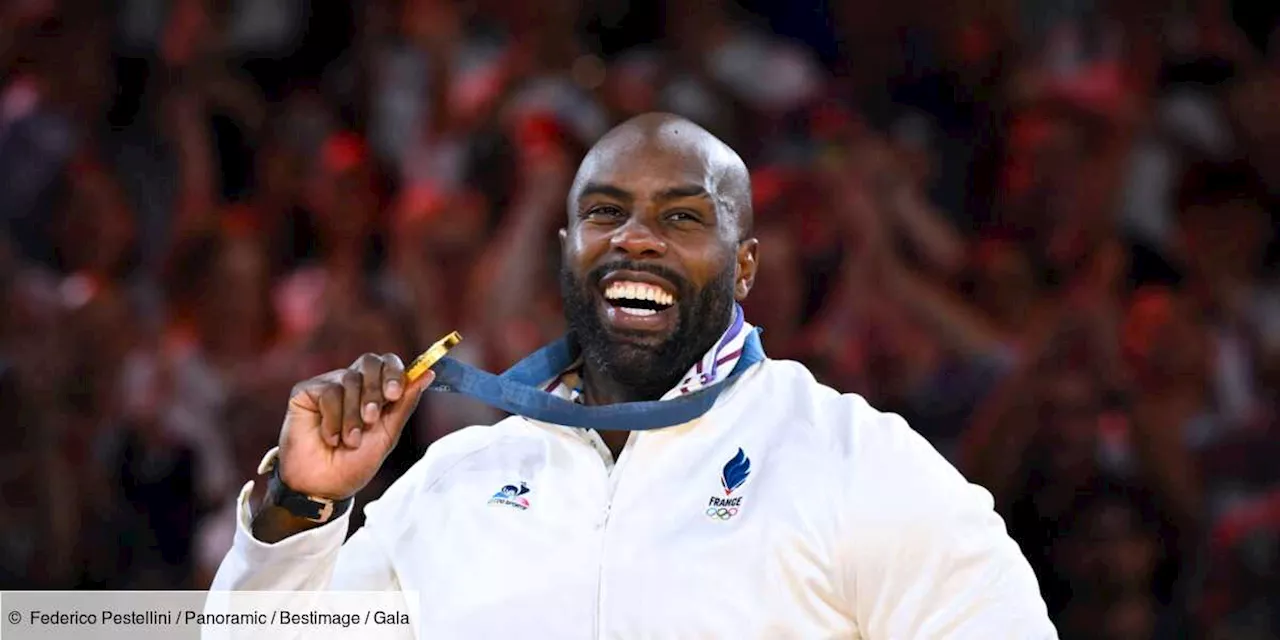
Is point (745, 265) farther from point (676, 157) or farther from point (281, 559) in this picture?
point (281, 559)

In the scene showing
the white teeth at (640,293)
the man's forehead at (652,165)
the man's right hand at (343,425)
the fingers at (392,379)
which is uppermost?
the man's forehead at (652,165)

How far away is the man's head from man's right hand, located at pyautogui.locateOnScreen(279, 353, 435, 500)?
378mm

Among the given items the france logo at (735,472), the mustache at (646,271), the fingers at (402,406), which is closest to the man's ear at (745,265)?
the mustache at (646,271)

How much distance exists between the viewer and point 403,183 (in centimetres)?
547

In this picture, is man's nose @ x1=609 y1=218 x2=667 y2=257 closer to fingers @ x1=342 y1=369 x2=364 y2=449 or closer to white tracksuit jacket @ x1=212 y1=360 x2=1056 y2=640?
white tracksuit jacket @ x1=212 y1=360 x2=1056 y2=640

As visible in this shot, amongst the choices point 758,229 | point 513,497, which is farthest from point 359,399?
point 758,229

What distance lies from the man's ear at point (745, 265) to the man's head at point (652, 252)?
56 mm

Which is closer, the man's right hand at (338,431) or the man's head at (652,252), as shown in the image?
the man's right hand at (338,431)

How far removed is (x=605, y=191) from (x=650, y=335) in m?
0.24

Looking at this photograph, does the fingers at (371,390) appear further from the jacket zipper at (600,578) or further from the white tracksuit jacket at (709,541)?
the jacket zipper at (600,578)

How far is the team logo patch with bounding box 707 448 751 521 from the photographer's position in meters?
2.50

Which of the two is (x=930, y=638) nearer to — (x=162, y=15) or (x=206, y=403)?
(x=206, y=403)

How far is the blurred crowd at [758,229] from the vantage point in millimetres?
4668

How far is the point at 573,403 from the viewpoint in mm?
2699
